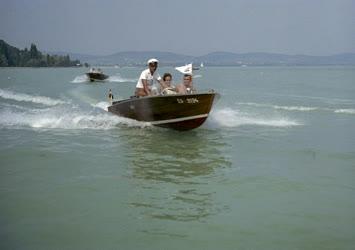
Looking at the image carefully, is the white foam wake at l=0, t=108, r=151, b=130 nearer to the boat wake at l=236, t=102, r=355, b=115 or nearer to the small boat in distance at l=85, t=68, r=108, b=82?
the boat wake at l=236, t=102, r=355, b=115

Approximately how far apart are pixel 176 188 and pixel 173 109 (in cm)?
680

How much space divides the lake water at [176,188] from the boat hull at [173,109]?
1.23 feet

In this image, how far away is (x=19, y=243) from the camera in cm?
598

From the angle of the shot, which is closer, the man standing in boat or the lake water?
the lake water

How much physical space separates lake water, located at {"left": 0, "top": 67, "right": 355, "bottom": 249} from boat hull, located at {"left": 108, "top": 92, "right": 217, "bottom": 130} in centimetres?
38

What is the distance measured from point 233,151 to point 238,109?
12329 millimetres

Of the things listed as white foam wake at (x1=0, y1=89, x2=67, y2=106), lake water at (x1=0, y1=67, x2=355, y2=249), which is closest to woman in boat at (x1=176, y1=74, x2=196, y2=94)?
lake water at (x1=0, y1=67, x2=355, y2=249)

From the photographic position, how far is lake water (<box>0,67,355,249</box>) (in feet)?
20.6

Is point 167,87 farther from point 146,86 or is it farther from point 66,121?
point 66,121

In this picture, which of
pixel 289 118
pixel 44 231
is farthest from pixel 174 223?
pixel 289 118

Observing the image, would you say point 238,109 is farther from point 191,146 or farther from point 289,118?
point 191,146

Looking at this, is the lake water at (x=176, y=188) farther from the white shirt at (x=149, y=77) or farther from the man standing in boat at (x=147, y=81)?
the white shirt at (x=149, y=77)

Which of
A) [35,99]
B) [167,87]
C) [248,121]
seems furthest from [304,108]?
[35,99]

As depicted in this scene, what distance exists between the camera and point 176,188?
847 cm
